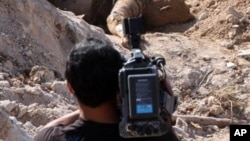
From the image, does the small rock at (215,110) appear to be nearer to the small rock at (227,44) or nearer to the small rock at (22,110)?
the small rock at (227,44)

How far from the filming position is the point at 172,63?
775cm

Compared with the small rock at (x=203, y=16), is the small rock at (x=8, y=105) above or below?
below

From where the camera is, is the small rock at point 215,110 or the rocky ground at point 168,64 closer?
the rocky ground at point 168,64

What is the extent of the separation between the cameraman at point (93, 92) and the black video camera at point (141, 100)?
0.09 m

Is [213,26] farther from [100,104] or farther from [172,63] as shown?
[100,104]

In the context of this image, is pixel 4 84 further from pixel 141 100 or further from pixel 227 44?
pixel 227 44

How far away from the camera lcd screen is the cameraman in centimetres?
14

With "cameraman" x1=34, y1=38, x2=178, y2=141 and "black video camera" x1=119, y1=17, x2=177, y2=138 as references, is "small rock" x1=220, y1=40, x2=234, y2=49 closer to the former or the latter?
"cameraman" x1=34, y1=38, x2=178, y2=141

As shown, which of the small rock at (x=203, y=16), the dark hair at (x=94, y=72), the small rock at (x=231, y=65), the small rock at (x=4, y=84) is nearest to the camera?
the dark hair at (x=94, y=72)

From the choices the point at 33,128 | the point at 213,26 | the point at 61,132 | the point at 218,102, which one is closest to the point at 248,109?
the point at 218,102

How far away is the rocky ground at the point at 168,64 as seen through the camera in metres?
5.27

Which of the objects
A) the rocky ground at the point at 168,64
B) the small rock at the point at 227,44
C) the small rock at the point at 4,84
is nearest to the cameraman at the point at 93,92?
the rocky ground at the point at 168,64

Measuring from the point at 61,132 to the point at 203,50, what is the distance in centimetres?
578

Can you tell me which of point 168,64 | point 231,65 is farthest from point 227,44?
point 168,64
